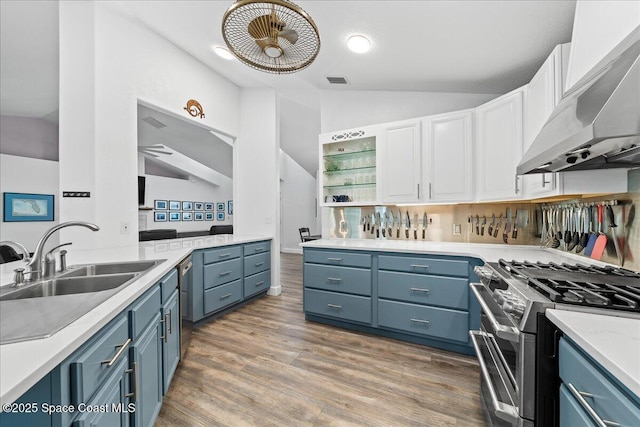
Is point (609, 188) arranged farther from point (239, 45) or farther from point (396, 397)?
point (239, 45)

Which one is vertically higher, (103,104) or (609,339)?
(103,104)

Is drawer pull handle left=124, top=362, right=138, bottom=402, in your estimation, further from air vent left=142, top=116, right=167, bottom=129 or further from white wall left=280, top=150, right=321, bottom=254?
white wall left=280, top=150, right=321, bottom=254

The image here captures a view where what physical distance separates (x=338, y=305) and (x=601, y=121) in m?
2.31

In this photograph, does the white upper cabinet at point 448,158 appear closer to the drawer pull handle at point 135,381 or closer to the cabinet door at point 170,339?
the cabinet door at point 170,339

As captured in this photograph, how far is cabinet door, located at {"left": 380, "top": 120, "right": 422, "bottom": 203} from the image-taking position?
2.69 m

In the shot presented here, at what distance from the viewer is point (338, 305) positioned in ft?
8.77

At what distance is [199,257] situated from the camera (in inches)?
105

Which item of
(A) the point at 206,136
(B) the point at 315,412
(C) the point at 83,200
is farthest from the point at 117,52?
(B) the point at 315,412

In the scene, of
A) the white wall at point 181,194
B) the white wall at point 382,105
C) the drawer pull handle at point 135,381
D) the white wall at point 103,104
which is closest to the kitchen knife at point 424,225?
the white wall at point 382,105

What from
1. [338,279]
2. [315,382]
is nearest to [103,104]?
[338,279]

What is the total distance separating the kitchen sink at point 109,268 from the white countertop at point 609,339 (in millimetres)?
1961

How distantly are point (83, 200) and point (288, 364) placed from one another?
2222 millimetres

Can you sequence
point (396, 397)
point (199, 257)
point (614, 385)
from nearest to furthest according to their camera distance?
point (614, 385) → point (396, 397) → point (199, 257)

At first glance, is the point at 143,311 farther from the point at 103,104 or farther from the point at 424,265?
the point at 103,104
